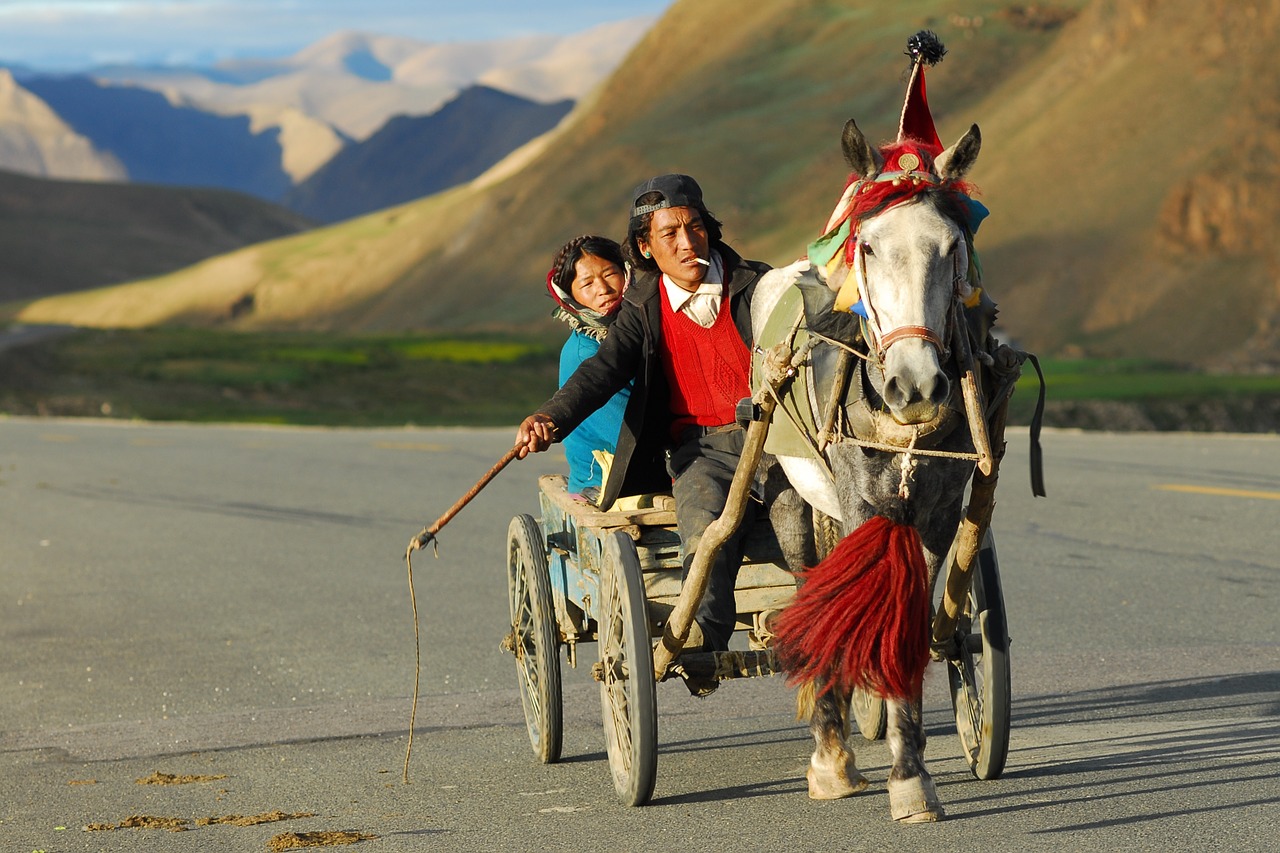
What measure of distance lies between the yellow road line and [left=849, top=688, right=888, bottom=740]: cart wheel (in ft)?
29.6

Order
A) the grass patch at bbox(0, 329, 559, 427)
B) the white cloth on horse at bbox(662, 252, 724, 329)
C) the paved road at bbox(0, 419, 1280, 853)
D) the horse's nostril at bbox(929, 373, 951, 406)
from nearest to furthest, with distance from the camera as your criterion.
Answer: the horse's nostril at bbox(929, 373, 951, 406)
the paved road at bbox(0, 419, 1280, 853)
the white cloth on horse at bbox(662, 252, 724, 329)
the grass patch at bbox(0, 329, 559, 427)

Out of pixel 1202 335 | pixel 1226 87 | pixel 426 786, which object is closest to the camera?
pixel 426 786

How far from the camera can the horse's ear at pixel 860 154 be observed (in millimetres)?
5031

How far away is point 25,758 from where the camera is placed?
7.21 m

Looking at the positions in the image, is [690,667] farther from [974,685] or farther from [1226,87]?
[1226,87]

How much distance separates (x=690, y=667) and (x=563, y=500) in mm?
1159

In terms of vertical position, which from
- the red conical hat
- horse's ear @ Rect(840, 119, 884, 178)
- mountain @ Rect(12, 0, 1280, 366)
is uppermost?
mountain @ Rect(12, 0, 1280, 366)

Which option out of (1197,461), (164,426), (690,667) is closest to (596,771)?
(690,667)

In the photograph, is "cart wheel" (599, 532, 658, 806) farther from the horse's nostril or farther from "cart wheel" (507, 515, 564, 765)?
the horse's nostril

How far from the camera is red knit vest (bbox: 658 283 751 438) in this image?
245 inches

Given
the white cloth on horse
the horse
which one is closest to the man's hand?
the white cloth on horse

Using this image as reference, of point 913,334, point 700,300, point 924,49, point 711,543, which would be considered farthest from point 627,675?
point 924,49

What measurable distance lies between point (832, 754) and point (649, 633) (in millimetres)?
769

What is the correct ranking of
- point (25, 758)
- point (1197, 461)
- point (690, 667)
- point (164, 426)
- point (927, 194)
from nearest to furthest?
point (927, 194) < point (690, 667) < point (25, 758) < point (1197, 461) < point (164, 426)
